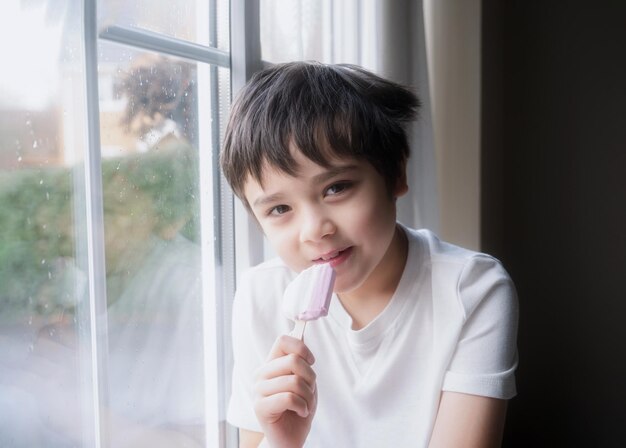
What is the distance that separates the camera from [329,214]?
2.98ft

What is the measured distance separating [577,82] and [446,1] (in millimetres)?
721

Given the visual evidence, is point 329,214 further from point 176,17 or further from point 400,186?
point 176,17

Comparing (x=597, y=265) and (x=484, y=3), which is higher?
(x=484, y=3)

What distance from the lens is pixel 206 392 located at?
4.54 feet

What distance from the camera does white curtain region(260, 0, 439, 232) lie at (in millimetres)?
1413

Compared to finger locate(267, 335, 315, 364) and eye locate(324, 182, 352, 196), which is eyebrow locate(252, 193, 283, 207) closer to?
eye locate(324, 182, 352, 196)

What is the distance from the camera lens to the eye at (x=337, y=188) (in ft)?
3.01

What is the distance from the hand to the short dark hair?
264mm

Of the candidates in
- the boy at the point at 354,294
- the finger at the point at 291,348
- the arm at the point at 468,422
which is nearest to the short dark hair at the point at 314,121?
the boy at the point at 354,294

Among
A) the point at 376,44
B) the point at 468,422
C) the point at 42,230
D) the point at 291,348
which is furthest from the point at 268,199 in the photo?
the point at 376,44

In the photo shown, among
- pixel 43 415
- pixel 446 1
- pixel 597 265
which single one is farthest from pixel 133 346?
pixel 597 265

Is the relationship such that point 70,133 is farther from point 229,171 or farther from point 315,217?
point 315,217

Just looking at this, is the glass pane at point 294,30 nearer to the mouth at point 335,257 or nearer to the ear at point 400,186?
the ear at point 400,186

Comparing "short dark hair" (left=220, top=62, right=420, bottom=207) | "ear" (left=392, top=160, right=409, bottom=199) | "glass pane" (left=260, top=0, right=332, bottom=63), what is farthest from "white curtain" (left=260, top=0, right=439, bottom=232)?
"ear" (left=392, top=160, right=409, bottom=199)
